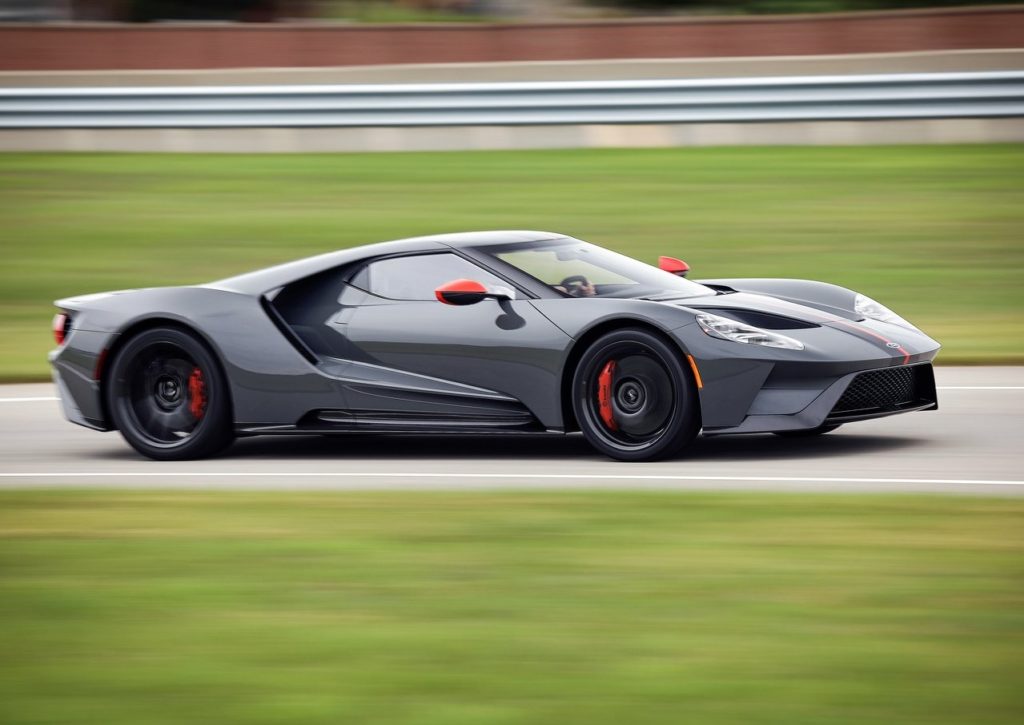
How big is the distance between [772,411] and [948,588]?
2.40 metres

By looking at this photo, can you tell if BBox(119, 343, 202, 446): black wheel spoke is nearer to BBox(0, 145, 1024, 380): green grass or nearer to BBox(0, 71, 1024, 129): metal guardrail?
BBox(0, 145, 1024, 380): green grass

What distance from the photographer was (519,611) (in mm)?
4855

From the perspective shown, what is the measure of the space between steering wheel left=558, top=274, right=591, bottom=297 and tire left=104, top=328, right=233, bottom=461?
188 centimetres

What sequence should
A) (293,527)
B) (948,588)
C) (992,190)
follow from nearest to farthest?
(948,588), (293,527), (992,190)

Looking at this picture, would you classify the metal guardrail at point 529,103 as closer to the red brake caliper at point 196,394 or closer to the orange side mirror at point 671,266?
the orange side mirror at point 671,266

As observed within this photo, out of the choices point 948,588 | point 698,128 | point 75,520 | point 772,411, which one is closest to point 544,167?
point 698,128

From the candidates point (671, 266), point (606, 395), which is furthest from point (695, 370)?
point (671, 266)

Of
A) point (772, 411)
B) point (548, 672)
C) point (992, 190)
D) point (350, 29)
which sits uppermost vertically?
point (350, 29)

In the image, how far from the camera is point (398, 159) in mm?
16453

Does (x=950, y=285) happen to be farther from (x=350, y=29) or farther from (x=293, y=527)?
(x=350, y=29)

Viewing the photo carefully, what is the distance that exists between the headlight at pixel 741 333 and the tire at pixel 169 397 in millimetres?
2608

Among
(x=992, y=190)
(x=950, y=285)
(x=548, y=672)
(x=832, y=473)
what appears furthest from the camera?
(x=992, y=190)

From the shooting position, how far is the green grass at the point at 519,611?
4.03 metres

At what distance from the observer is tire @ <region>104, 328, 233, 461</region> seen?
826 centimetres
